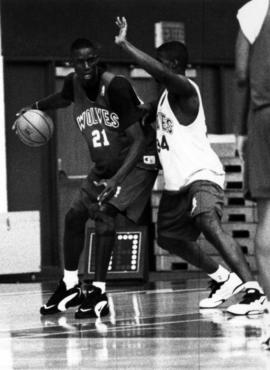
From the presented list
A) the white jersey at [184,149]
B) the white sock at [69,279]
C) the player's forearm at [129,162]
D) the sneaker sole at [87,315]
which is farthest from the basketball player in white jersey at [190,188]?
the sneaker sole at [87,315]

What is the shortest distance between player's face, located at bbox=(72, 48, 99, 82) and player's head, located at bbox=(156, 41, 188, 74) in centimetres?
53

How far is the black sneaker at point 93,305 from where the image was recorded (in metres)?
9.37

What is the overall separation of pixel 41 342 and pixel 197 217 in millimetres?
2122

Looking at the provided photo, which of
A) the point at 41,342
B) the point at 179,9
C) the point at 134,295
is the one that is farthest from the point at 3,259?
the point at 41,342

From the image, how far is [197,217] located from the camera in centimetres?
966

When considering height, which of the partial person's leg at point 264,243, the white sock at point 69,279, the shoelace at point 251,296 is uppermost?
the partial person's leg at point 264,243

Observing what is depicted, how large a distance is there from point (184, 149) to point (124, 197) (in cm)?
58

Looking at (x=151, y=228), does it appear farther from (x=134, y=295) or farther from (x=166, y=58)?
(x=166, y=58)

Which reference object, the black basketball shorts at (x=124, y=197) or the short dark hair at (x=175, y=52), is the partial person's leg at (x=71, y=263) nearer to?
the black basketball shorts at (x=124, y=197)

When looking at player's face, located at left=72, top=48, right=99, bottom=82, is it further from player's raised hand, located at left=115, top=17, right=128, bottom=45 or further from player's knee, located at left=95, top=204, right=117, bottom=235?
player's knee, located at left=95, top=204, right=117, bottom=235

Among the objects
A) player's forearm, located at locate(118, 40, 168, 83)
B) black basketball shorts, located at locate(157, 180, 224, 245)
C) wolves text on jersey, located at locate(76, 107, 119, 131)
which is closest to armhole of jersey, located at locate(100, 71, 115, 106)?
wolves text on jersey, located at locate(76, 107, 119, 131)

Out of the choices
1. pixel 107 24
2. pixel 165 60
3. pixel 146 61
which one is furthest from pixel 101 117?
pixel 107 24

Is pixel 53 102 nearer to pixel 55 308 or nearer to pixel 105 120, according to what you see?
pixel 105 120

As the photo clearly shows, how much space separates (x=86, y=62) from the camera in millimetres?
9312
